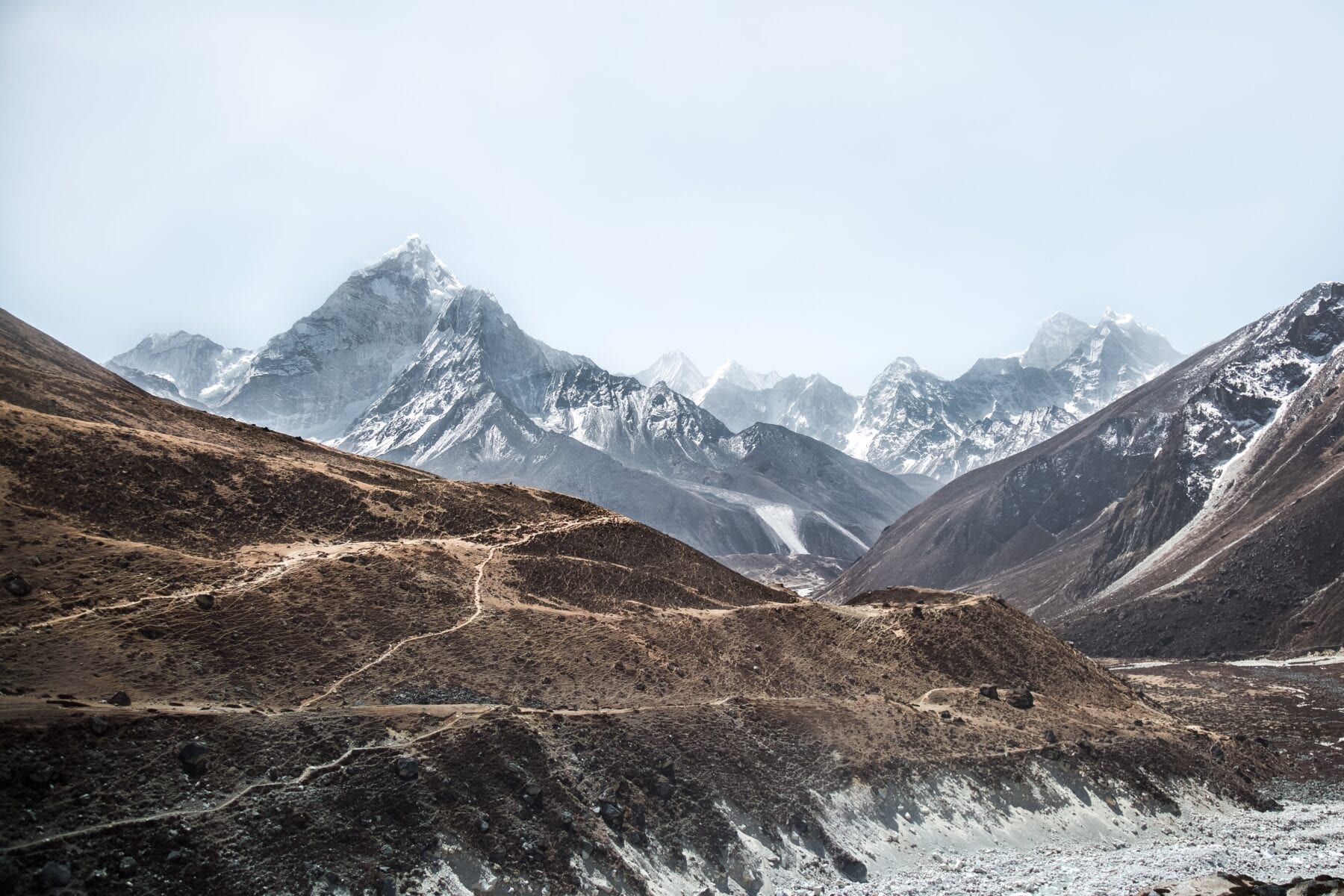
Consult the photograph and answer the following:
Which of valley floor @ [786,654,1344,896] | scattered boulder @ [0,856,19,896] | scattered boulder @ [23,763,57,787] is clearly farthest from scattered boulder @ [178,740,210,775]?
valley floor @ [786,654,1344,896]

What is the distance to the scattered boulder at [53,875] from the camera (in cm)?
3152

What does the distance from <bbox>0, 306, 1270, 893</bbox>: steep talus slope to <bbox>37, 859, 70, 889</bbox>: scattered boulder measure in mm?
194

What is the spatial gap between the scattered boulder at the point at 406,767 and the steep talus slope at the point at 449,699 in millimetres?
144

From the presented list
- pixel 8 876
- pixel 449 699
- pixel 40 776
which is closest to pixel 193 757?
pixel 40 776

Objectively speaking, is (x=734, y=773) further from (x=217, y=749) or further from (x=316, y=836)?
(x=217, y=749)

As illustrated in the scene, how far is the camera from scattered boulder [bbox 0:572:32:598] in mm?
47219

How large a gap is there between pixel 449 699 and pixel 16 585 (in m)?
23.8

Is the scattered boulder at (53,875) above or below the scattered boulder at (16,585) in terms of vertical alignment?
below

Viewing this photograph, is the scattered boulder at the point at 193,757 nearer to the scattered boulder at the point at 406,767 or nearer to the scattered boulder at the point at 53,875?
the scattered boulder at the point at 53,875

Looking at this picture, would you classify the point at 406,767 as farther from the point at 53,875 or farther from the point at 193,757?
the point at 53,875

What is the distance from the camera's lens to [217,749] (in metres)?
40.2

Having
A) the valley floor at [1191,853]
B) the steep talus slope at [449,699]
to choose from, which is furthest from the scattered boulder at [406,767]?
the valley floor at [1191,853]

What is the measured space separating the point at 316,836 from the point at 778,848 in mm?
23958

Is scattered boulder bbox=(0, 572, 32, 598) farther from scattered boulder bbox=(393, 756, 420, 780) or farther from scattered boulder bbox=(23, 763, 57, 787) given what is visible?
scattered boulder bbox=(393, 756, 420, 780)
